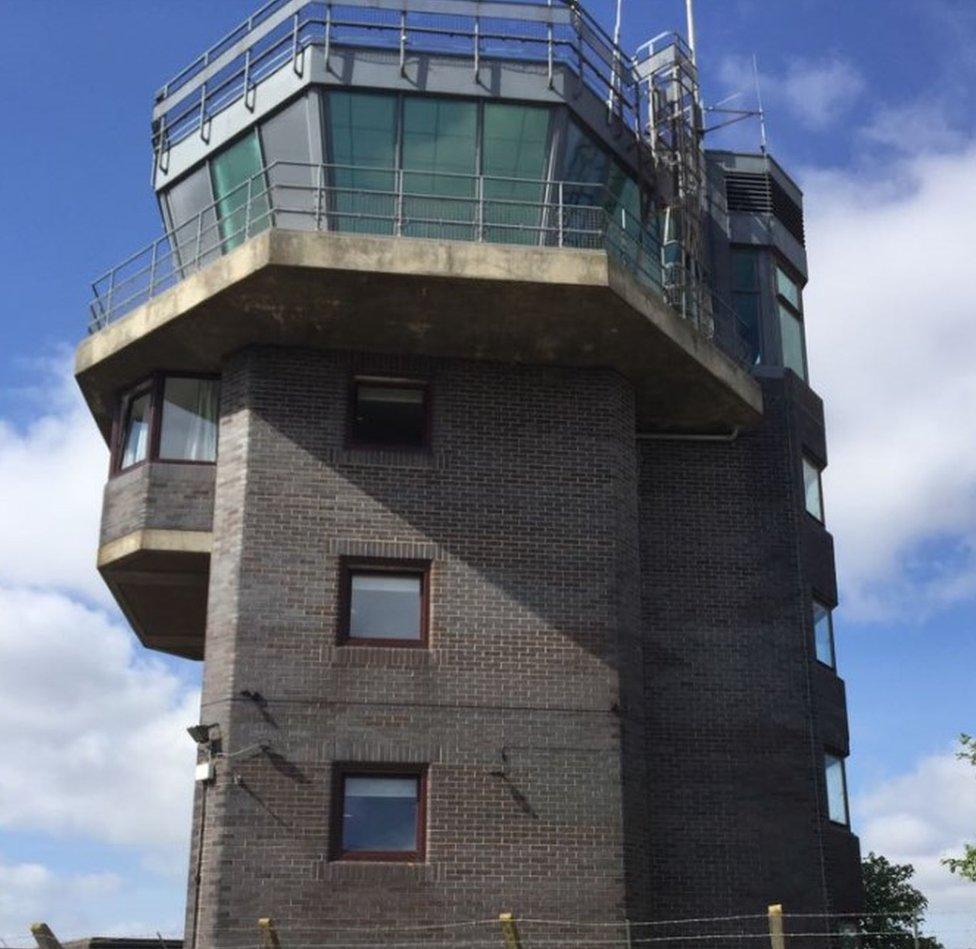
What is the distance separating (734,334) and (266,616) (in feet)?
→ 31.9

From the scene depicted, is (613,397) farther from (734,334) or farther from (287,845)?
(287,845)

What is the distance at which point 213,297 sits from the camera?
18.8 metres

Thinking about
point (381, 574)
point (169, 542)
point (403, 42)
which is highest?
point (403, 42)

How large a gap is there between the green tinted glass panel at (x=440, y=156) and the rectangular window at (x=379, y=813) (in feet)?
25.4

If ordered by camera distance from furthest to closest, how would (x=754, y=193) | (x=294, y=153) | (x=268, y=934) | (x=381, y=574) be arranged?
(x=754, y=193) → (x=294, y=153) → (x=381, y=574) → (x=268, y=934)

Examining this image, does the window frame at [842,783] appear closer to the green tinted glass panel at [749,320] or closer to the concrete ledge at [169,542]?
the green tinted glass panel at [749,320]

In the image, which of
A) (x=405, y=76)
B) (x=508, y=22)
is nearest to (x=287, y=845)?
(x=405, y=76)

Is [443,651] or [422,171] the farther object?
[422,171]

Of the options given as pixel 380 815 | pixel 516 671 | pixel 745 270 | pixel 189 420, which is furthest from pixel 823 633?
pixel 189 420

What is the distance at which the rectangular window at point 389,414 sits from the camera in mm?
19922

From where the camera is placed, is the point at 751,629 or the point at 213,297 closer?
the point at 213,297

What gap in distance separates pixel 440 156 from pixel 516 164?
113 centimetres

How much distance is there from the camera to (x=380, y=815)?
1800cm

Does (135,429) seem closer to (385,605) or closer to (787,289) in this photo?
(385,605)
